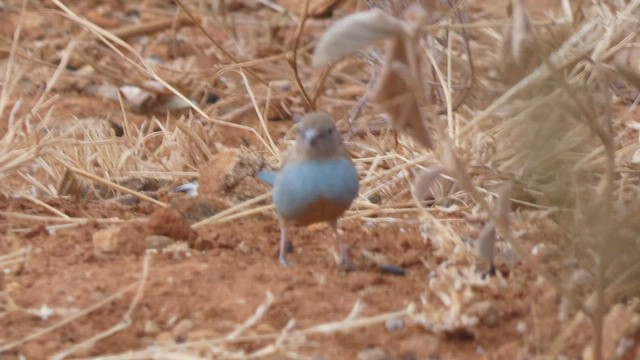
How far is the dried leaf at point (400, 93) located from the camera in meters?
2.39

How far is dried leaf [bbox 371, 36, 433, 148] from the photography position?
2.39 m

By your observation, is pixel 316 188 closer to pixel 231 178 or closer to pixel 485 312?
pixel 485 312

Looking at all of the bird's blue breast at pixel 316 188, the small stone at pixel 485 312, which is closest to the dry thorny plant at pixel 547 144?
the small stone at pixel 485 312

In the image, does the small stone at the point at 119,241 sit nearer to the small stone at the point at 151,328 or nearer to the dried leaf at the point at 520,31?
the small stone at the point at 151,328

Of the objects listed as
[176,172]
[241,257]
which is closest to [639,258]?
[241,257]

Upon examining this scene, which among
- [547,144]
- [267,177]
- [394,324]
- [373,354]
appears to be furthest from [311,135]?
[547,144]

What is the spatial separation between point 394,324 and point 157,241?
2.73 feet

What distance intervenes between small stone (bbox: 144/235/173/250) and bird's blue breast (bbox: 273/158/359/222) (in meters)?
0.33

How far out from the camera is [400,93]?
2488 millimetres

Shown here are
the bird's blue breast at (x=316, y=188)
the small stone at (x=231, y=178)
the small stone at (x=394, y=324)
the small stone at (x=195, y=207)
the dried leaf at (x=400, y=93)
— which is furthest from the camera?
the small stone at (x=231, y=178)

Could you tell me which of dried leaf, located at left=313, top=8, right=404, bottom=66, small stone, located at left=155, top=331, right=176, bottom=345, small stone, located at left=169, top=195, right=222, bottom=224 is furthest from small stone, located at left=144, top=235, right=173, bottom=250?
dried leaf, located at left=313, top=8, right=404, bottom=66

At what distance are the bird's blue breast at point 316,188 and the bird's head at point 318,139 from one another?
0.03 metres

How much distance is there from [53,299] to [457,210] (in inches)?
54.1

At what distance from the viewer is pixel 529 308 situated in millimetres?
2941
